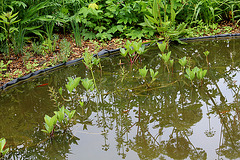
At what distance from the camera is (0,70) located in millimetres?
3523

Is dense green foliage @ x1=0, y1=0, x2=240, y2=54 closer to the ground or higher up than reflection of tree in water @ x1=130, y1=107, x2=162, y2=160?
higher up

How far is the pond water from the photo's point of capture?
2018mm


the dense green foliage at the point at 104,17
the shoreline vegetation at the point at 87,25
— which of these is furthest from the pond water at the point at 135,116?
the dense green foliage at the point at 104,17

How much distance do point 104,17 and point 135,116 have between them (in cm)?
306

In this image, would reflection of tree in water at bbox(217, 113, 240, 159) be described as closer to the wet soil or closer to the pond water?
the pond water

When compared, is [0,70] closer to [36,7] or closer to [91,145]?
[36,7]

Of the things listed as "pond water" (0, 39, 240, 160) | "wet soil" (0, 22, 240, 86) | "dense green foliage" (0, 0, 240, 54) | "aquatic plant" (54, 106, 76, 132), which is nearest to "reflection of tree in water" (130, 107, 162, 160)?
"pond water" (0, 39, 240, 160)

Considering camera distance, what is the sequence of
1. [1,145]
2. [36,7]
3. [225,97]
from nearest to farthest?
[1,145] → [225,97] → [36,7]

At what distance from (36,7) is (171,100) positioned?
95.1 inches

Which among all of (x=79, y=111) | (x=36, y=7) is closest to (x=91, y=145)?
(x=79, y=111)

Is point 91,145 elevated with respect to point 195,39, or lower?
lower

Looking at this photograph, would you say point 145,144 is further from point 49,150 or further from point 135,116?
point 49,150

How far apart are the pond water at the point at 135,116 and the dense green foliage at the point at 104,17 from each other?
0.94 m

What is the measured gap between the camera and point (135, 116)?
246cm
